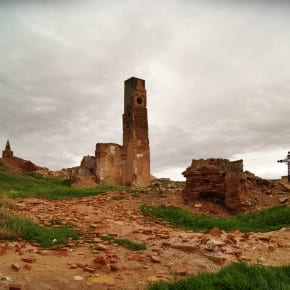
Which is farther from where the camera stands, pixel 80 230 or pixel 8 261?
pixel 80 230

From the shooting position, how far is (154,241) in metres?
6.87

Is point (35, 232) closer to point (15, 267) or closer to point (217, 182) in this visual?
point (15, 267)

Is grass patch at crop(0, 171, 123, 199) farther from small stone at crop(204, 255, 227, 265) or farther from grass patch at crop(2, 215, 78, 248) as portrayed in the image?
small stone at crop(204, 255, 227, 265)

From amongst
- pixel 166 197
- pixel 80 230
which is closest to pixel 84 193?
pixel 166 197

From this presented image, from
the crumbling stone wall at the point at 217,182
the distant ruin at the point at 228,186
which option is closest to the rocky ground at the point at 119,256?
the distant ruin at the point at 228,186

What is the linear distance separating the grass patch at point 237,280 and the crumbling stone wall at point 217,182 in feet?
23.0

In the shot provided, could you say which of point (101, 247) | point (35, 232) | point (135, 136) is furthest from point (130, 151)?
point (101, 247)

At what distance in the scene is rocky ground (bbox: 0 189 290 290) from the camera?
4.72 m

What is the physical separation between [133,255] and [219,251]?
1.36m

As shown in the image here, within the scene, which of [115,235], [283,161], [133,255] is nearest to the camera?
[133,255]

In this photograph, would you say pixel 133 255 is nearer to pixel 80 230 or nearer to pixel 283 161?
pixel 80 230

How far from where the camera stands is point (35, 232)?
6801mm

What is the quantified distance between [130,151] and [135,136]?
0.95m

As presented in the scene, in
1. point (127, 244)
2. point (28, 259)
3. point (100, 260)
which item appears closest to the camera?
point (28, 259)
